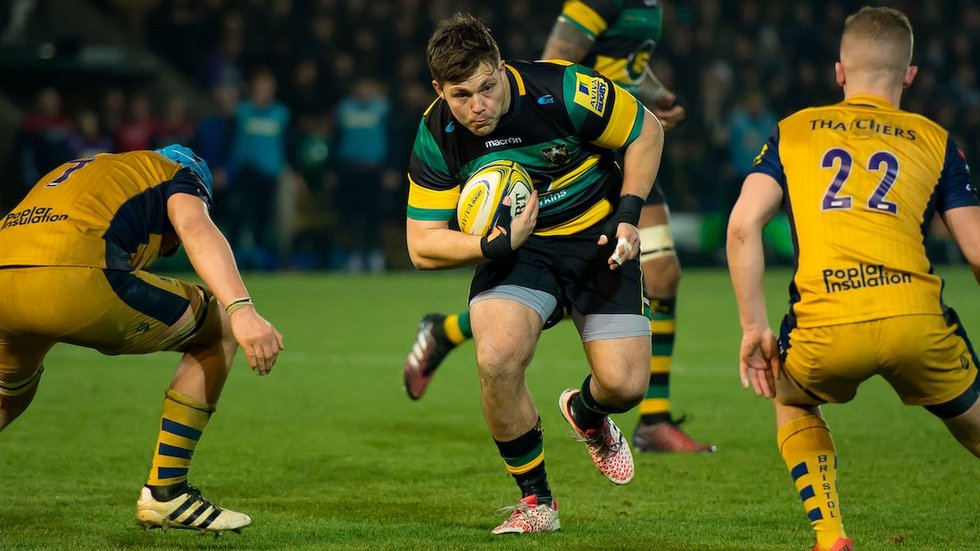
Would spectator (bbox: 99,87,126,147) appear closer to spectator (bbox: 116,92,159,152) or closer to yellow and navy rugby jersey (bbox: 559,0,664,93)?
→ spectator (bbox: 116,92,159,152)

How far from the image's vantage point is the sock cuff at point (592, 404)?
5.47m

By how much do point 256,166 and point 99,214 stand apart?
1293cm

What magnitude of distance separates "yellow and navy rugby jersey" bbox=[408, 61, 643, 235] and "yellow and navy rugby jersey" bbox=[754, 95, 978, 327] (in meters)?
1.14

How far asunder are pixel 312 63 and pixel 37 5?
4.11m

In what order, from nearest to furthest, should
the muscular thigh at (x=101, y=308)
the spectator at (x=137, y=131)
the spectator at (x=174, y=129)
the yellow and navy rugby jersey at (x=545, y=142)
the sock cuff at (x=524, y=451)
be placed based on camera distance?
the muscular thigh at (x=101, y=308)
the sock cuff at (x=524, y=451)
the yellow and navy rugby jersey at (x=545, y=142)
the spectator at (x=137, y=131)
the spectator at (x=174, y=129)

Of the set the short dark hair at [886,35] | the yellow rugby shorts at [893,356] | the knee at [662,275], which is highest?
the short dark hair at [886,35]

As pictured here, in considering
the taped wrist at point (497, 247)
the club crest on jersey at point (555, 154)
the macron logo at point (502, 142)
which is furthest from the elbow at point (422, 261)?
the club crest on jersey at point (555, 154)

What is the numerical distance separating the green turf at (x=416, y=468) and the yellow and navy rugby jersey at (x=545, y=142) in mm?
1272

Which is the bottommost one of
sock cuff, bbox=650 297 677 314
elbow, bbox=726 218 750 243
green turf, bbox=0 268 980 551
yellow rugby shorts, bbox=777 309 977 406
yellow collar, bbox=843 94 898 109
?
green turf, bbox=0 268 980 551

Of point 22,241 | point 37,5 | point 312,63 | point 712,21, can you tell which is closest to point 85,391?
point 22,241

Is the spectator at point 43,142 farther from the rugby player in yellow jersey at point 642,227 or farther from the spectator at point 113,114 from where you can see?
the rugby player in yellow jersey at point 642,227

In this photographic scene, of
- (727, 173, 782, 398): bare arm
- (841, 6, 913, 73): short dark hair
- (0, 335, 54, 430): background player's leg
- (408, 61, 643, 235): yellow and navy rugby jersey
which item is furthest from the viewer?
(408, 61, 643, 235): yellow and navy rugby jersey

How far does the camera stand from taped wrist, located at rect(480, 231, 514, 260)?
194 inches

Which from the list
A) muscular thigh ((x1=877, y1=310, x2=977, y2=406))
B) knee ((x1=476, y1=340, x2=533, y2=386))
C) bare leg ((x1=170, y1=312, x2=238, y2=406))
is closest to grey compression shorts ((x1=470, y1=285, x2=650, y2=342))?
knee ((x1=476, y1=340, x2=533, y2=386))
